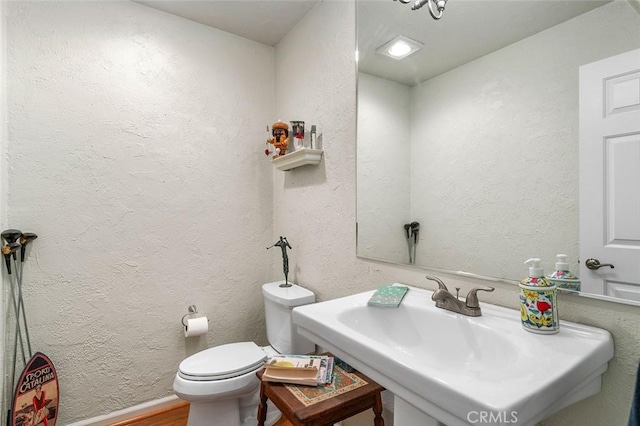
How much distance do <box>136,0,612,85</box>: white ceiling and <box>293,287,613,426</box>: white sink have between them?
2.77 ft

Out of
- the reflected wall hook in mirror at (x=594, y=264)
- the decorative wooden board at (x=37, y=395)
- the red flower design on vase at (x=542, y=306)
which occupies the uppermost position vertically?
the reflected wall hook in mirror at (x=594, y=264)

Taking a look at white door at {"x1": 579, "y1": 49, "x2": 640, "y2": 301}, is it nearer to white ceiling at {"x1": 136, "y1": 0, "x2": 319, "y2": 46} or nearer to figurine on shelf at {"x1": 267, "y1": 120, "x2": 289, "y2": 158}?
figurine on shelf at {"x1": 267, "y1": 120, "x2": 289, "y2": 158}

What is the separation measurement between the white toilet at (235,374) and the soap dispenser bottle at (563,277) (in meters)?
1.13

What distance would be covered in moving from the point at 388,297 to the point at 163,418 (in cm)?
156

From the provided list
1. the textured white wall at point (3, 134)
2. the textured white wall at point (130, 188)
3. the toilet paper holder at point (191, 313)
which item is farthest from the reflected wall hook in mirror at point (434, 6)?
the toilet paper holder at point (191, 313)

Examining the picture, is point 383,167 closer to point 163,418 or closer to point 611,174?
point 611,174

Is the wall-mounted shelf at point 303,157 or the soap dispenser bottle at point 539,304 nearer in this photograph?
the soap dispenser bottle at point 539,304

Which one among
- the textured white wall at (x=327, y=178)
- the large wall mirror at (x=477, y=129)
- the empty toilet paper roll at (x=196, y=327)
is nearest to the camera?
the large wall mirror at (x=477, y=129)

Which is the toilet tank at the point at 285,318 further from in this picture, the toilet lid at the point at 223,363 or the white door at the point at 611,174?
the white door at the point at 611,174

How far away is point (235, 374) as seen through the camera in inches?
56.7

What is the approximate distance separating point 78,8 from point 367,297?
2079 mm

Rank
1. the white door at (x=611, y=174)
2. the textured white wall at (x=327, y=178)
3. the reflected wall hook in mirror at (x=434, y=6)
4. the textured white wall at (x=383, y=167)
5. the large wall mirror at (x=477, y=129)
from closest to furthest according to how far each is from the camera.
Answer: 1. the white door at (x=611, y=174)
2. the large wall mirror at (x=477, y=129)
3. the reflected wall hook in mirror at (x=434, y=6)
4. the textured white wall at (x=383, y=167)
5. the textured white wall at (x=327, y=178)

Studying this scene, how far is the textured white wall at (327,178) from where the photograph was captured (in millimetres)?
1507

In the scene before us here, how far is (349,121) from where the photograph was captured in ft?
5.04
